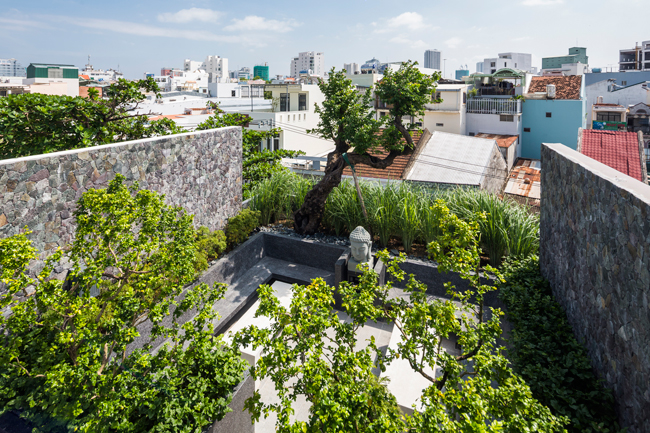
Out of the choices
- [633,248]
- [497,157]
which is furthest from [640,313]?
[497,157]

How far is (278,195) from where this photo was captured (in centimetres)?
753

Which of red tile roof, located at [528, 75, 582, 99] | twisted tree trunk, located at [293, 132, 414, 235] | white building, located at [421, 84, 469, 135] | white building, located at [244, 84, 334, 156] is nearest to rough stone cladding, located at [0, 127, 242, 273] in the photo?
twisted tree trunk, located at [293, 132, 414, 235]

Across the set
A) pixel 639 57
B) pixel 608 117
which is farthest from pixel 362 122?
pixel 639 57

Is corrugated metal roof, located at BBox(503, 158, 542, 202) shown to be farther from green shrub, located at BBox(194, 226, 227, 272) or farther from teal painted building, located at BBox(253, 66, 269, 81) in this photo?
teal painted building, located at BBox(253, 66, 269, 81)

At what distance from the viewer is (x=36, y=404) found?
2705 mm

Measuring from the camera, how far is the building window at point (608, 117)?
25906 mm

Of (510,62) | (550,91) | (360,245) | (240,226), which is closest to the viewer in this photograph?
(360,245)

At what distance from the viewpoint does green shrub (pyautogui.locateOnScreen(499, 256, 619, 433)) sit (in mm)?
2787

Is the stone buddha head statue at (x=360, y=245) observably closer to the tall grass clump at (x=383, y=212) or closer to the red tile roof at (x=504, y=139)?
the tall grass clump at (x=383, y=212)

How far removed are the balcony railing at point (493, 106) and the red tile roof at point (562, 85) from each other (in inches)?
147

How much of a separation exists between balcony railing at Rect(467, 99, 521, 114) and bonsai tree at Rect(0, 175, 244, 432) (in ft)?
70.8

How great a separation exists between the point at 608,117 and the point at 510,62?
91.1 feet

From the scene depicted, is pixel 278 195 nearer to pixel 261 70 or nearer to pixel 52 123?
pixel 52 123

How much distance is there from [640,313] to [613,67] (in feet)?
181
